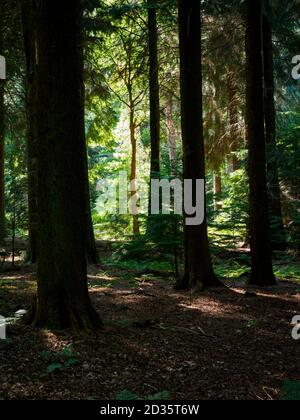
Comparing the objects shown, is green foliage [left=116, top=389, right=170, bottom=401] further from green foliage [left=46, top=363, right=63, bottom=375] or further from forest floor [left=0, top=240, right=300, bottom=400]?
green foliage [left=46, top=363, right=63, bottom=375]

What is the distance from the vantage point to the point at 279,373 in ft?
17.7

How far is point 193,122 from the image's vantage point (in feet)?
29.9

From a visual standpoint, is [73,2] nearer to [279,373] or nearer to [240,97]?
[279,373]

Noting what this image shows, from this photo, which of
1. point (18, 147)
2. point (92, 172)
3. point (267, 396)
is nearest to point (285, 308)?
point (267, 396)

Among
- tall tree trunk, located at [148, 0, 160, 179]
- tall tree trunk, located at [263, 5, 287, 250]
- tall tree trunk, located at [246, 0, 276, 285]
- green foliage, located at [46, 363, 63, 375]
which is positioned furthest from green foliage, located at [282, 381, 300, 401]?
tall tree trunk, located at [148, 0, 160, 179]

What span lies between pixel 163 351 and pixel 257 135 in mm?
5765

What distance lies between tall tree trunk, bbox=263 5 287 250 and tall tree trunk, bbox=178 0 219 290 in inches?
231

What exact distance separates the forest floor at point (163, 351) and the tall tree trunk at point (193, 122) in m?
0.57

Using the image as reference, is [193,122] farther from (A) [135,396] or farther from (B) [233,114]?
(B) [233,114]

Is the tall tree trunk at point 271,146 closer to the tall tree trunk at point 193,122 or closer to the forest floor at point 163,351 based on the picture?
the tall tree trunk at point 193,122

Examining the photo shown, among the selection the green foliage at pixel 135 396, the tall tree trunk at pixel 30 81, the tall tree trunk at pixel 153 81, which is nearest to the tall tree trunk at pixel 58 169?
the green foliage at pixel 135 396

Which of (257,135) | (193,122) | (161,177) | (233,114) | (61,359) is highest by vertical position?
(233,114)

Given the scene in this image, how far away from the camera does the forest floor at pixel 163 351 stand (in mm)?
4594

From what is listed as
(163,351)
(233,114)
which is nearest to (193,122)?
(163,351)
